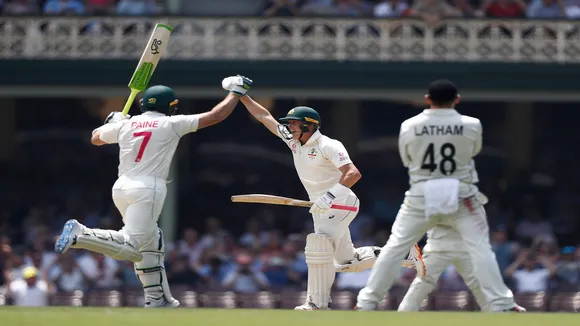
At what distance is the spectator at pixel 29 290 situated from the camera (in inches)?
690

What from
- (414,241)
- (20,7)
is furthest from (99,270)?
(414,241)

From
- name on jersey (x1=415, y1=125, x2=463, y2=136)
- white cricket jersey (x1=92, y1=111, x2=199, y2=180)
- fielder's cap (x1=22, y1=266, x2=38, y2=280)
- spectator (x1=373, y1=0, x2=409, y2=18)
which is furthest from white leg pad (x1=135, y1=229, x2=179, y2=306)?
spectator (x1=373, y1=0, x2=409, y2=18)

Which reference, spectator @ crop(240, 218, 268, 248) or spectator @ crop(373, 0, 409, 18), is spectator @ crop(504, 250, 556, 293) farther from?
spectator @ crop(373, 0, 409, 18)

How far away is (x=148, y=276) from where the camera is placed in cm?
1183

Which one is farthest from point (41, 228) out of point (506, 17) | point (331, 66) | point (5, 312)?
point (5, 312)

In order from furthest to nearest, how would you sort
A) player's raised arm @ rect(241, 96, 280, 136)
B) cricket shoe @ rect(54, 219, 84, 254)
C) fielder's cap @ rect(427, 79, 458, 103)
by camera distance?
player's raised arm @ rect(241, 96, 280, 136)
cricket shoe @ rect(54, 219, 84, 254)
fielder's cap @ rect(427, 79, 458, 103)

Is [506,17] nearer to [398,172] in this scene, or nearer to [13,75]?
[398,172]

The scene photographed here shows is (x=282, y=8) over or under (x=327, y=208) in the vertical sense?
over

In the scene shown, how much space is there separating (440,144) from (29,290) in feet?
28.9

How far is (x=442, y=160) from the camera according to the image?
405 inches

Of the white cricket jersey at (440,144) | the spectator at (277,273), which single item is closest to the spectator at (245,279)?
the spectator at (277,273)

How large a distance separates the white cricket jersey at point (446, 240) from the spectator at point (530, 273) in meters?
7.49

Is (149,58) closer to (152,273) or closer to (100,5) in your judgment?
(152,273)

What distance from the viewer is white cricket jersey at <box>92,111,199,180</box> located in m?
11.9
